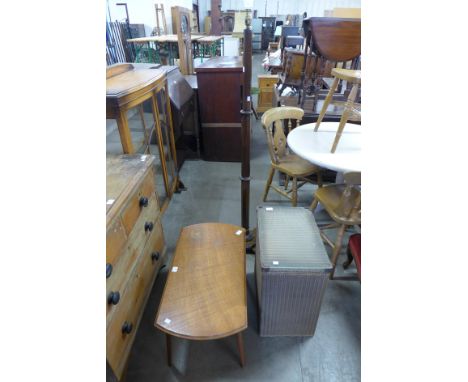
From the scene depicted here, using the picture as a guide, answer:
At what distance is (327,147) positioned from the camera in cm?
179

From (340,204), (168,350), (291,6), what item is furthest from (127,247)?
(291,6)

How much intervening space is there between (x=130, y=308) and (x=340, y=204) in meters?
1.34

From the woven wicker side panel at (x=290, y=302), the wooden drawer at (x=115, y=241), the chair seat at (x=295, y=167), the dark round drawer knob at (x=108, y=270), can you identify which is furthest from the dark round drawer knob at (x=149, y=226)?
the chair seat at (x=295, y=167)

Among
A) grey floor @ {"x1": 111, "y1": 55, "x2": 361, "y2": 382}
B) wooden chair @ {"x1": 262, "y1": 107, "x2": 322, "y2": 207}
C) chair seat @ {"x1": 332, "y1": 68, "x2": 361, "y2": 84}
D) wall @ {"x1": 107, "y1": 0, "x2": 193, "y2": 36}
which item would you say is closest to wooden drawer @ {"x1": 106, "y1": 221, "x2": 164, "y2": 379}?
grey floor @ {"x1": 111, "y1": 55, "x2": 361, "y2": 382}

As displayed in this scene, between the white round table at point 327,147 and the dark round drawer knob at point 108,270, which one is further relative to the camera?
the white round table at point 327,147

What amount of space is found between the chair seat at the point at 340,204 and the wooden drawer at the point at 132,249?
3.69ft

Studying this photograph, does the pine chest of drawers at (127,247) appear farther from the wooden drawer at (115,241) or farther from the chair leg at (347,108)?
the chair leg at (347,108)

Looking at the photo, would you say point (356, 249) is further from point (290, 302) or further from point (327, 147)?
point (327, 147)

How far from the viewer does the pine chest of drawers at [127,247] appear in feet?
3.46

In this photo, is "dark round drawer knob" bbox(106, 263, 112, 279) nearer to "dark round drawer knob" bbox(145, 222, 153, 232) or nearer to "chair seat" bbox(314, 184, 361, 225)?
"dark round drawer knob" bbox(145, 222, 153, 232)

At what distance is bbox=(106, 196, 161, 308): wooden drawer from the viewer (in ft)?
3.59
